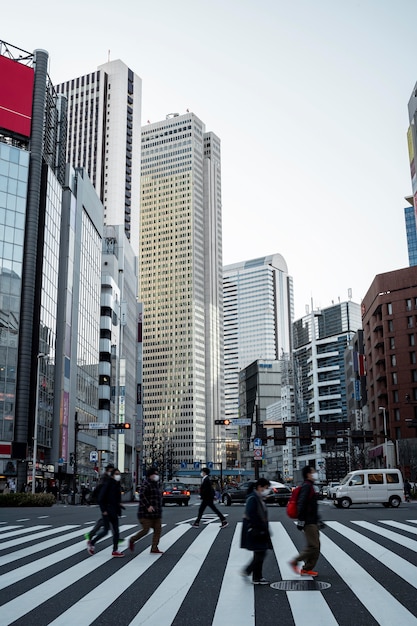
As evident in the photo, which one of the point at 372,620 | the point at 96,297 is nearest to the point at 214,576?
the point at 372,620

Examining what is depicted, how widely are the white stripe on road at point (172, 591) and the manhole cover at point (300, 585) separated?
131 centimetres

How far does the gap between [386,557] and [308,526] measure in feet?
9.69

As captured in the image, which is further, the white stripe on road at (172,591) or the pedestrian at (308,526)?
the pedestrian at (308,526)

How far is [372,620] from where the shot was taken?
7.06 m

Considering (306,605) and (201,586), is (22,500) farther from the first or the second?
(306,605)

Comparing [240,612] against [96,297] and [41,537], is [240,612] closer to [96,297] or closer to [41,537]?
[41,537]

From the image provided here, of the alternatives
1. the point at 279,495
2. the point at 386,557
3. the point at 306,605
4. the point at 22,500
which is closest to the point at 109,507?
the point at 386,557

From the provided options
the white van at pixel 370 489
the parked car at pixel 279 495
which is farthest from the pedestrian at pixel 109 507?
the parked car at pixel 279 495

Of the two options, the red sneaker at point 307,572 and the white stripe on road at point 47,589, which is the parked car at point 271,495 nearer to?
the white stripe on road at point 47,589

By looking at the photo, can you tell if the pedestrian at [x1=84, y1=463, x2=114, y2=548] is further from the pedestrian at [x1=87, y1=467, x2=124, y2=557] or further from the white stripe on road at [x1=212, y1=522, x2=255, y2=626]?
the white stripe on road at [x1=212, y1=522, x2=255, y2=626]

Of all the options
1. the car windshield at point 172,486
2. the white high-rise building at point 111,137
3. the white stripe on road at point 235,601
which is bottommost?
the white stripe on road at point 235,601

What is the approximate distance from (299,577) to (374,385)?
81129 millimetres

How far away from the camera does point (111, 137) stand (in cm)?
16762

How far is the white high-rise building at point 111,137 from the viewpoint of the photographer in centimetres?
16400
